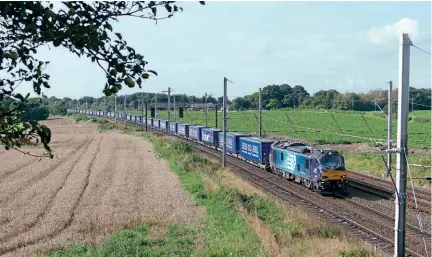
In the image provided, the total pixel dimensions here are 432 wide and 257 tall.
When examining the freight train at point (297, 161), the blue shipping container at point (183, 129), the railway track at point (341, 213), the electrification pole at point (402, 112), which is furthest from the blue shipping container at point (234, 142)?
the electrification pole at point (402, 112)

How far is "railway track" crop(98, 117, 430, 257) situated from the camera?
1836cm

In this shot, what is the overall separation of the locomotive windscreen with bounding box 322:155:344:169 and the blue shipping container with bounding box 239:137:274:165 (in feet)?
33.6

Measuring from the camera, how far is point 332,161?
89.8ft

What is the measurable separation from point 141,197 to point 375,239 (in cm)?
1247

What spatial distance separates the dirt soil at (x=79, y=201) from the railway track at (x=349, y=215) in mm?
6000

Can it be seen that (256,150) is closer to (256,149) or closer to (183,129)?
(256,149)

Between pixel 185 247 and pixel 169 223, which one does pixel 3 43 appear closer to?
pixel 185 247

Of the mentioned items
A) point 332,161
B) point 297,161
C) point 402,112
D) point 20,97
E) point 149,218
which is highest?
point 20,97

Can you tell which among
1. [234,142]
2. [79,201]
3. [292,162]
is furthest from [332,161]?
[234,142]

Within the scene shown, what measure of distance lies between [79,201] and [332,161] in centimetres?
1405

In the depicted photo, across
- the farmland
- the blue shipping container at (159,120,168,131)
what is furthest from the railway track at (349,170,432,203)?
the blue shipping container at (159,120,168,131)

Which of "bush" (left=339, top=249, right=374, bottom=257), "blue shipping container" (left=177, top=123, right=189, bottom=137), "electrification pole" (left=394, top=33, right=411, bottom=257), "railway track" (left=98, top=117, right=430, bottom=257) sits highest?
"electrification pole" (left=394, top=33, right=411, bottom=257)

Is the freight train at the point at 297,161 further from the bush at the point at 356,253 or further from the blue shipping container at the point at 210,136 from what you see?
the bush at the point at 356,253

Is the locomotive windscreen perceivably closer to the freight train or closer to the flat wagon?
the freight train
